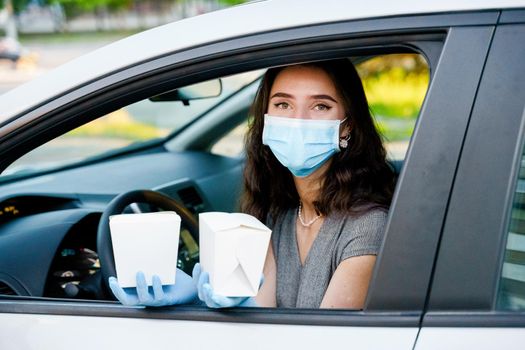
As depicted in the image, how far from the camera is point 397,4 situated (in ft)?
5.24

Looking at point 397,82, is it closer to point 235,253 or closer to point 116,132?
point 116,132

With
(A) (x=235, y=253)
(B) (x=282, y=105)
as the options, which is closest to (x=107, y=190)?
(B) (x=282, y=105)

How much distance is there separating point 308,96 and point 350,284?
539 mm

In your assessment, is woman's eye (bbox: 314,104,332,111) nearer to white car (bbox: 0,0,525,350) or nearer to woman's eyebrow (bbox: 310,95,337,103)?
woman's eyebrow (bbox: 310,95,337,103)

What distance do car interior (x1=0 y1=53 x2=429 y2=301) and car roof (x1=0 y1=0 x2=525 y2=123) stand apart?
0.12 m

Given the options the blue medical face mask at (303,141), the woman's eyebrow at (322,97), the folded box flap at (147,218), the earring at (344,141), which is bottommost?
the folded box flap at (147,218)

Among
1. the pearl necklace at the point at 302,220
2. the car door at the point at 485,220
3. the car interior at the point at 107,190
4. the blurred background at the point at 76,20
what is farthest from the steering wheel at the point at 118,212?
the blurred background at the point at 76,20

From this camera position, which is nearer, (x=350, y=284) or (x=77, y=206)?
(x=350, y=284)

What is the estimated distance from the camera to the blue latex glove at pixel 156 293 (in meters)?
1.64

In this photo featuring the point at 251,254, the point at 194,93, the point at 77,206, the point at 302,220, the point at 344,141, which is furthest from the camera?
→ the point at 194,93

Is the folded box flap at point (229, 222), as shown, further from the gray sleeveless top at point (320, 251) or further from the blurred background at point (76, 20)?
the blurred background at point (76, 20)

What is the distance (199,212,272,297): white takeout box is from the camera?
156cm

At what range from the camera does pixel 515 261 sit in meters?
1.53

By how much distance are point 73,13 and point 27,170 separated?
29.1 meters
